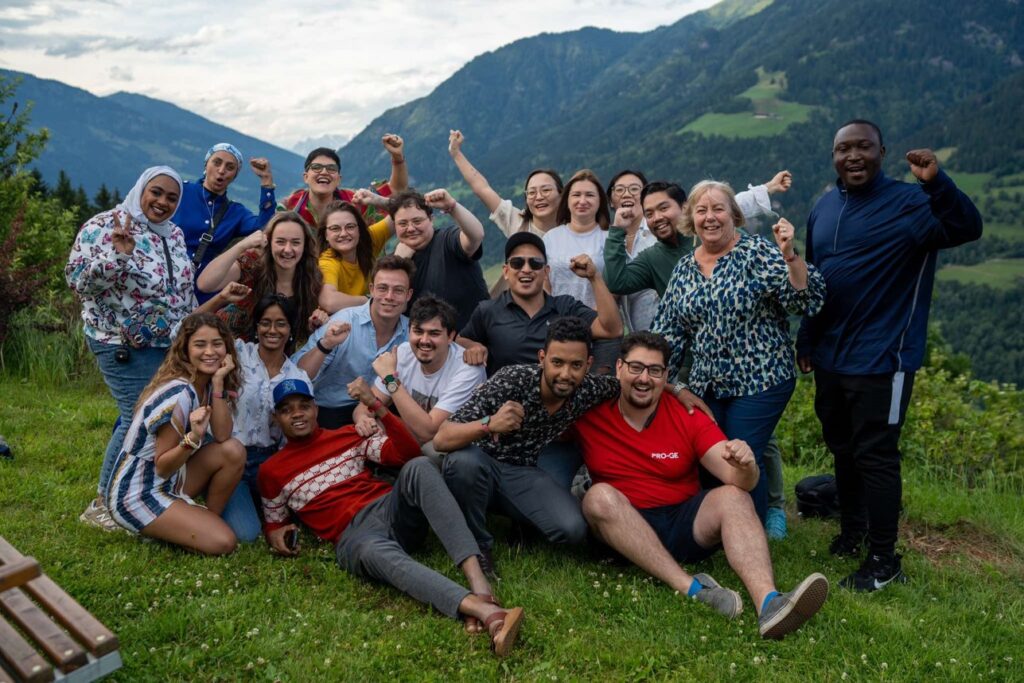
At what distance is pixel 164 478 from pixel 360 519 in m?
1.33

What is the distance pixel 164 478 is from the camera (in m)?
5.28

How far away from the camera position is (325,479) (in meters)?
5.54

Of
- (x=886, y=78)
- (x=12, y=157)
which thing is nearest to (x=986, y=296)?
(x=12, y=157)

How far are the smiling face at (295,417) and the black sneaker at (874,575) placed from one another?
12.6 ft

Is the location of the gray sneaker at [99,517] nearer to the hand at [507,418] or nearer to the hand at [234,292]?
the hand at [234,292]

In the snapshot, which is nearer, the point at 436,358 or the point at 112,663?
the point at 112,663

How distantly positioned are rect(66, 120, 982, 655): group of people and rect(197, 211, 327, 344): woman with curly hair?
2 centimetres

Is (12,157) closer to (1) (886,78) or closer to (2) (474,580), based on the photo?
(2) (474,580)

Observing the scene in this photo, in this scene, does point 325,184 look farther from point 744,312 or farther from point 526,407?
point 744,312

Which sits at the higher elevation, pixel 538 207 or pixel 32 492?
pixel 538 207

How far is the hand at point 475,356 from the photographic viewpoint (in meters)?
5.73

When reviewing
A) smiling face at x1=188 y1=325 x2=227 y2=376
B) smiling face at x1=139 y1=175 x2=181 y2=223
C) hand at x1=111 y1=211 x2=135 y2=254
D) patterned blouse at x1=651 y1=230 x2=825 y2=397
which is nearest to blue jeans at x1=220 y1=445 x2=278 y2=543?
smiling face at x1=188 y1=325 x2=227 y2=376

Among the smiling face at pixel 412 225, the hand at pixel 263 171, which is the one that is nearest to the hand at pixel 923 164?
the smiling face at pixel 412 225

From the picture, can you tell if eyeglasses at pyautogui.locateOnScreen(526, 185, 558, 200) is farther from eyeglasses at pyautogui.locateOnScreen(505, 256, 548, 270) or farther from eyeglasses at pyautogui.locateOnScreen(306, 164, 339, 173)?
eyeglasses at pyautogui.locateOnScreen(306, 164, 339, 173)
